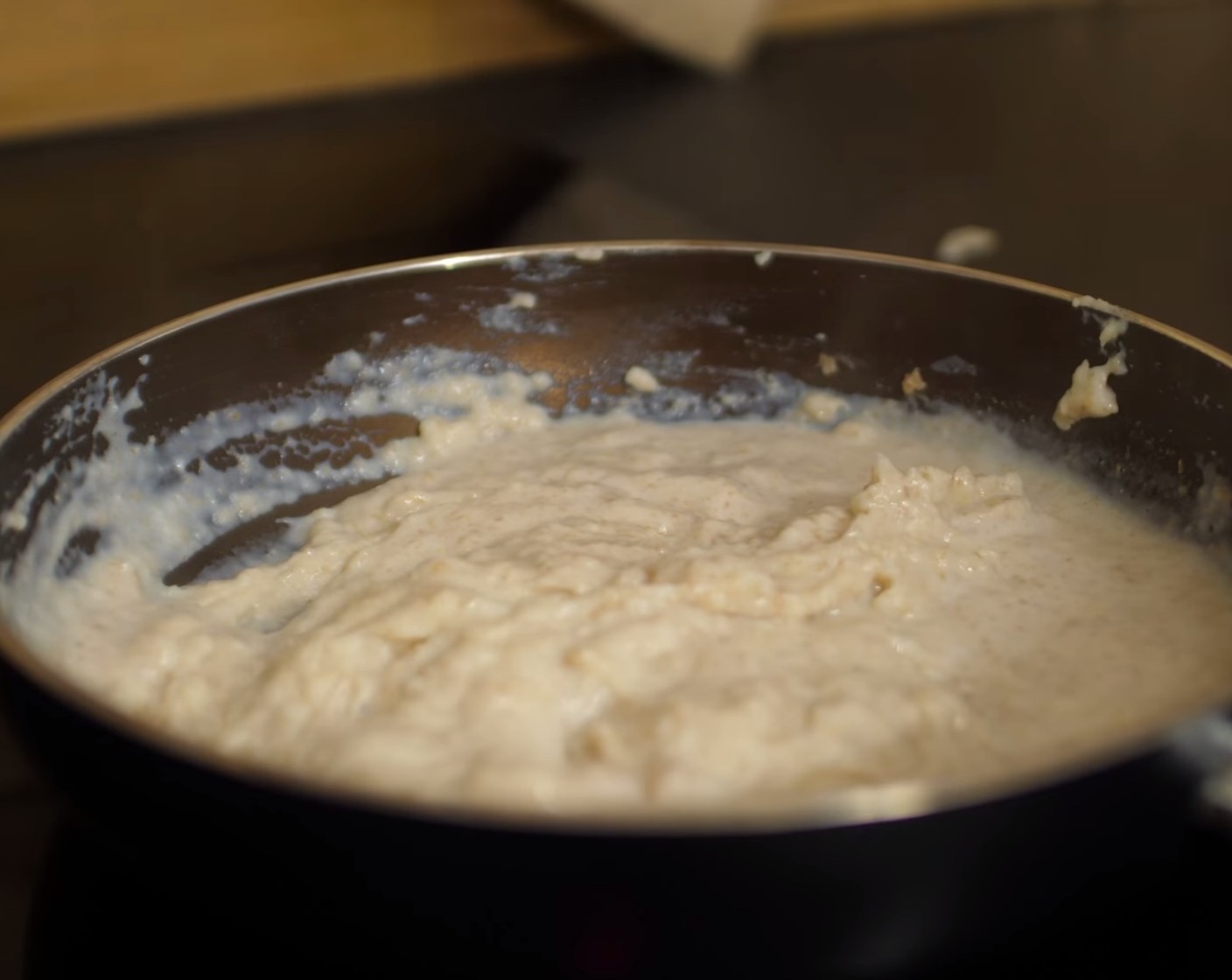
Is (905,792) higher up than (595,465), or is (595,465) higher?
(905,792)

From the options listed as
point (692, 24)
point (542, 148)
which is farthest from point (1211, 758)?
point (692, 24)

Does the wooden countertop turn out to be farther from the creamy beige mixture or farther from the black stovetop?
the black stovetop

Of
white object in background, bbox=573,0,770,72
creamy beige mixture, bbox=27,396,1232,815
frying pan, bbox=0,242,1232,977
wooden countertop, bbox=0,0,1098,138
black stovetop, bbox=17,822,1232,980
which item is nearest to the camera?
frying pan, bbox=0,242,1232,977

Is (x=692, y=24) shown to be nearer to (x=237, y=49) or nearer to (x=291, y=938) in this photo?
(x=237, y=49)

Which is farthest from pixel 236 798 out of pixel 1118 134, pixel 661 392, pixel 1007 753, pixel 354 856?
pixel 1118 134

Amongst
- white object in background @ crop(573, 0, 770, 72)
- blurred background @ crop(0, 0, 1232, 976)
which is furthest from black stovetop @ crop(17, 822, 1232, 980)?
white object in background @ crop(573, 0, 770, 72)

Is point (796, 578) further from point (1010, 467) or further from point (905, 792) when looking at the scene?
point (905, 792)

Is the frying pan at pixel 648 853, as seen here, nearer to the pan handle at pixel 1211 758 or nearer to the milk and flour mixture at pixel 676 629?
the pan handle at pixel 1211 758
